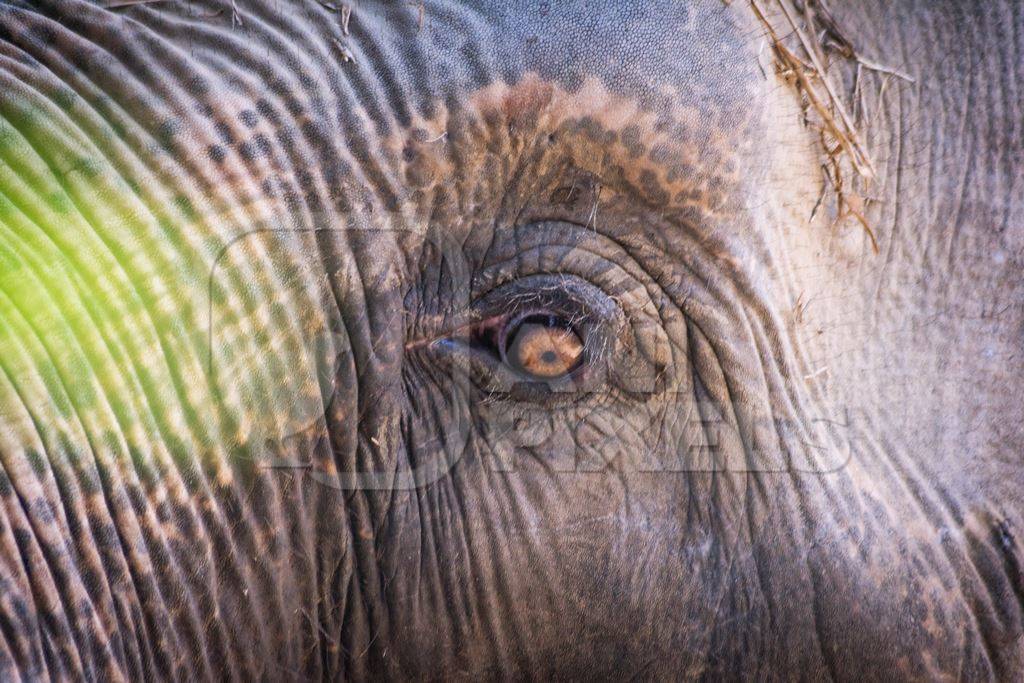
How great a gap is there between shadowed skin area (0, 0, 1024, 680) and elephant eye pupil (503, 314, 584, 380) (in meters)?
0.04

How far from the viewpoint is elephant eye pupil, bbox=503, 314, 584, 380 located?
2.43 m

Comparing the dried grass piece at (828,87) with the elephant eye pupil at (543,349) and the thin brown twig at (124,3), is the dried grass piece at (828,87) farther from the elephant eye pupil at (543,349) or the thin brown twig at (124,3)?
the thin brown twig at (124,3)

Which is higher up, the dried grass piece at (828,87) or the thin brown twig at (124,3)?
the thin brown twig at (124,3)

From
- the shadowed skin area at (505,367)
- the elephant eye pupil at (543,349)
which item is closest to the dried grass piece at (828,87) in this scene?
the shadowed skin area at (505,367)

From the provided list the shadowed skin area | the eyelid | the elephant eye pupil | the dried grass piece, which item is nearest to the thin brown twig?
the shadowed skin area

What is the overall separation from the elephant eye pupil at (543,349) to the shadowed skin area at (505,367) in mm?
Answer: 38

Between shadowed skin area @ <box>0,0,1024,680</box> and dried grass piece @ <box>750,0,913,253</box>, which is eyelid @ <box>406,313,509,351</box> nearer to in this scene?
shadowed skin area @ <box>0,0,1024,680</box>

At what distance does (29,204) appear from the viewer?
2.09 metres

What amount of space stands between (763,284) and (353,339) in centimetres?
90

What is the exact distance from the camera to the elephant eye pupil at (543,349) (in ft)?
7.98

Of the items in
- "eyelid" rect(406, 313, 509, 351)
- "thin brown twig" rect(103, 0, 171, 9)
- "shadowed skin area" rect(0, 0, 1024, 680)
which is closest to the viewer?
"shadowed skin area" rect(0, 0, 1024, 680)

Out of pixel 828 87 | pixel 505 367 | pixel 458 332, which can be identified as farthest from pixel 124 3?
pixel 828 87

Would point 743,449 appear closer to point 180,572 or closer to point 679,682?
point 679,682

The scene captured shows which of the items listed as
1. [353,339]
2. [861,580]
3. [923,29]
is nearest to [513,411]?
[353,339]
